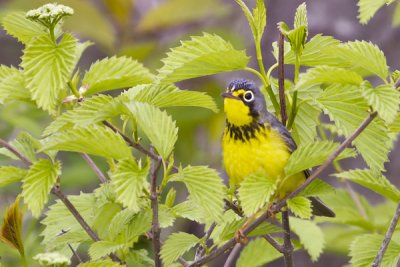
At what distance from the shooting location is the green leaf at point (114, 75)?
1.86 m

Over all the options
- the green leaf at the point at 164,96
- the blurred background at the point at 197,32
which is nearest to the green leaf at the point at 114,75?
the green leaf at the point at 164,96

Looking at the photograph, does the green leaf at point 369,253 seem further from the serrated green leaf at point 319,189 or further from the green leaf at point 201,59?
the green leaf at point 201,59

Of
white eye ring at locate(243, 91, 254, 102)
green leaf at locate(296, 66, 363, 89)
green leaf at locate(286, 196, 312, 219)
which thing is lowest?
green leaf at locate(286, 196, 312, 219)

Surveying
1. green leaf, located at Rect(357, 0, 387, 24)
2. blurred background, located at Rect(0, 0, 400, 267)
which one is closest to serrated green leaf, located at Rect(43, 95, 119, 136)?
green leaf, located at Rect(357, 0, 387, 24)

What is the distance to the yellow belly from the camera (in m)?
2.49

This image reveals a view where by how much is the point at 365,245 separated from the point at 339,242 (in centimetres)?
127

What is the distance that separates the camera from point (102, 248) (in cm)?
190

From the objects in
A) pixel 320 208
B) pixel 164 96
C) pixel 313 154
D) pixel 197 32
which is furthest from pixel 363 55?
pixel 197 32

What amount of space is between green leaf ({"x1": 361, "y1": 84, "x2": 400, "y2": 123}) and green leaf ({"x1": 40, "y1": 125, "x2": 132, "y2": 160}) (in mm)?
530

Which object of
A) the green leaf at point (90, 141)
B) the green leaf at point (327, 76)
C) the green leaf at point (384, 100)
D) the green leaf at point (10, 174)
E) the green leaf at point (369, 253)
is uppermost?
the green leaf at point (327, 76)

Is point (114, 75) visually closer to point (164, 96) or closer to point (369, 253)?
point (164, 96)

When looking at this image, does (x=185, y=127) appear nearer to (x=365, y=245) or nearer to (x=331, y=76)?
(x=365, y=245)

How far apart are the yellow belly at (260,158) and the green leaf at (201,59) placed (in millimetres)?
668

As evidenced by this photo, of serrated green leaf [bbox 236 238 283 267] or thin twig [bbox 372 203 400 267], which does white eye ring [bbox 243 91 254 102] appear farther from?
thin twig [bbox 372 203 400 267]
